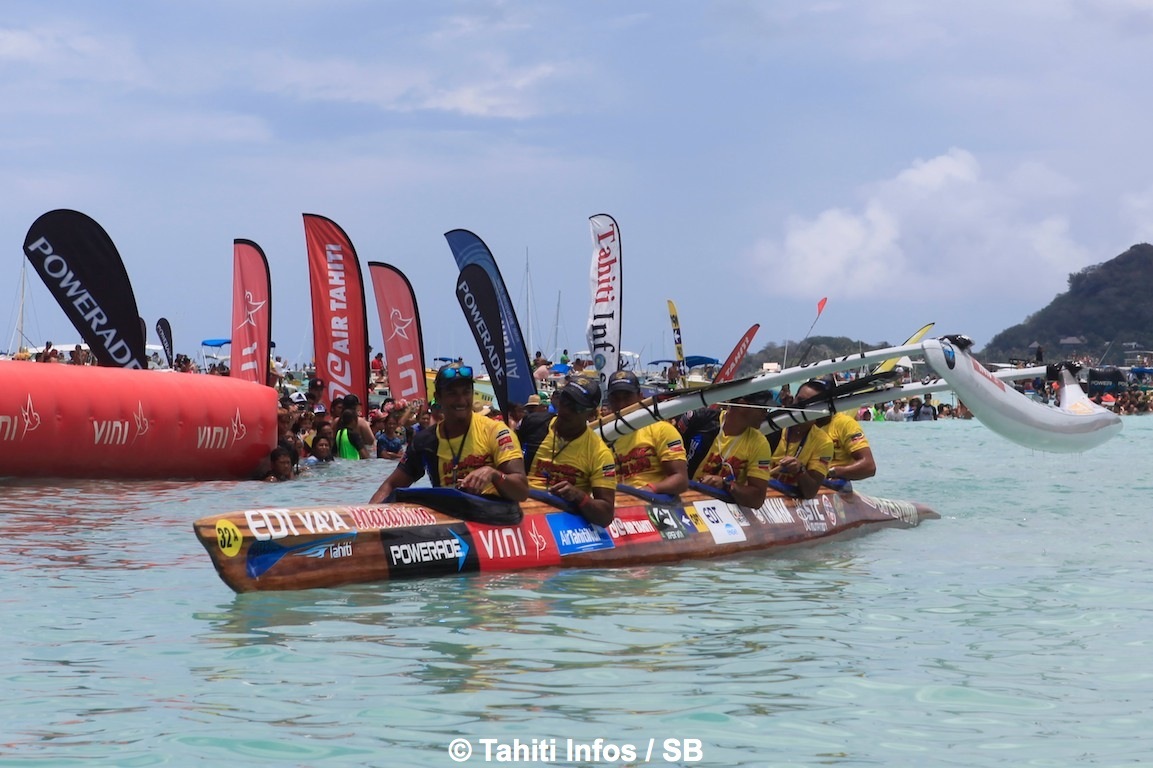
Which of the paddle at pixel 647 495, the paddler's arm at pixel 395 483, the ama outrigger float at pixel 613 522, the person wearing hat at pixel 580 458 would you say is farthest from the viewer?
the paddle at pixel 647 495

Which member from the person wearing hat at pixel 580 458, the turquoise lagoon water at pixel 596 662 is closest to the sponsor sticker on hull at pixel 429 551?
the turquoise lagoon water at pixel 596 662

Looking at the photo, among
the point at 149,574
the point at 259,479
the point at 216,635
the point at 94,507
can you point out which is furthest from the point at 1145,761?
the point at 259,479

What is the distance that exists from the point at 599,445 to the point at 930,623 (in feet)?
9.15

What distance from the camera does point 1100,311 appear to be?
132500 mm

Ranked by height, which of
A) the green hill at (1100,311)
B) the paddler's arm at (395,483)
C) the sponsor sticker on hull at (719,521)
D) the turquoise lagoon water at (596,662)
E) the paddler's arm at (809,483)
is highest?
the green hill at (1100,311)

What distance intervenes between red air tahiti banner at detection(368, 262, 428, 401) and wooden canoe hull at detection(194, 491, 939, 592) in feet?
43.5

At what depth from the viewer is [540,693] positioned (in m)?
5.18

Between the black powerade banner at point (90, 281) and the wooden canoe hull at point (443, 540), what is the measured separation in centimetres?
938

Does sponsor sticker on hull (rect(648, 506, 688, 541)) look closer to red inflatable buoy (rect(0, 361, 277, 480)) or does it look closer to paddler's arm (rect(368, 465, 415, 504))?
paddler's arm (rect(368, 465, 415, 504))

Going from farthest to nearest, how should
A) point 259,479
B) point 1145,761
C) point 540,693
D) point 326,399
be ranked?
point 326,399 → point 259,479 → point 540,693 → point 1145,761

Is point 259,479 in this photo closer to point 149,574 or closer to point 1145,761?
point 149,574

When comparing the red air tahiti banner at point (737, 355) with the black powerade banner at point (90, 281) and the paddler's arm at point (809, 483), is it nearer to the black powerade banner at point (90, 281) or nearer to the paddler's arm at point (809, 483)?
the paddler's arm at point (809, 483)

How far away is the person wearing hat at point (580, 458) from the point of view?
8.76 meters

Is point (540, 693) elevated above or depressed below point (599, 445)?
below
